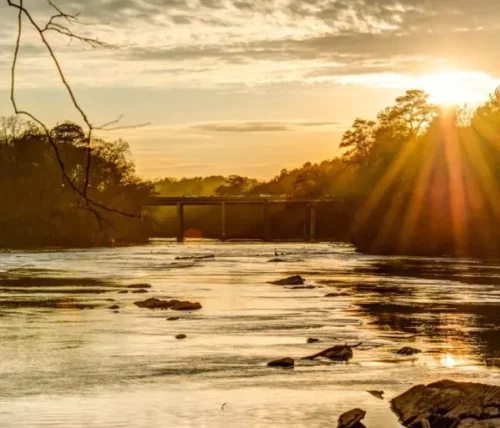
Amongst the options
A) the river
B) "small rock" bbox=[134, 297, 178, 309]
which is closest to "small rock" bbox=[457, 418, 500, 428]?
the river

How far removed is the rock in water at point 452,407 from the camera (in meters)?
23.3

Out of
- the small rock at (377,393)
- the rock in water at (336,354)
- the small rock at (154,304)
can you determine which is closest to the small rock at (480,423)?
the small rock at (377,393)

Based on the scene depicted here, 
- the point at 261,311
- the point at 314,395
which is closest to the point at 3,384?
the point at 314,395

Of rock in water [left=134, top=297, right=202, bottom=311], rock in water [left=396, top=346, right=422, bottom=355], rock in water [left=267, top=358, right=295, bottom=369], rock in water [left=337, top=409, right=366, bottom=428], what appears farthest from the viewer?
rock in water [left=134, top=297, right=202, bottom=311]

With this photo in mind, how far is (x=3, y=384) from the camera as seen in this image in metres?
32.1

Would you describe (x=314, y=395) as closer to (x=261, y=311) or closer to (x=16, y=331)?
(x=16, y=331)

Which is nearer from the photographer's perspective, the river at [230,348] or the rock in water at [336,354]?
the river at [230,348]

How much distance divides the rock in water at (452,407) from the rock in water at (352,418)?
0.95 metres

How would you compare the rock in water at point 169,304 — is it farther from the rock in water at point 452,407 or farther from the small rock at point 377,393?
the rock in water at point 452,407

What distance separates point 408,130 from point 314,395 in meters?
162

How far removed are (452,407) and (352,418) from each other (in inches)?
95.2

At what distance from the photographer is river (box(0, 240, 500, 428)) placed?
28.0m

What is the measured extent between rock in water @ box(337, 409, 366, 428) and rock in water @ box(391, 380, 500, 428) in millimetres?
946

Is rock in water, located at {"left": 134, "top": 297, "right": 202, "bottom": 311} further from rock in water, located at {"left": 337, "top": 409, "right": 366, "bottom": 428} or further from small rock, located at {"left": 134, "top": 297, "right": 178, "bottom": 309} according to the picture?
rock in water, located at {"left": 337, "top": 409, "right": 366, "bottom": 428}
